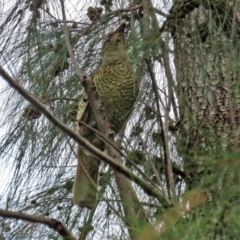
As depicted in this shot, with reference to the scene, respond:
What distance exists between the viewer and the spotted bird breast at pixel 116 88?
107 inches

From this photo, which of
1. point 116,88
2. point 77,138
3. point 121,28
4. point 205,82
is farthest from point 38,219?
point 116,88

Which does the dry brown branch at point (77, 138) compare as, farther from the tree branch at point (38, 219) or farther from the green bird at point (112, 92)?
the green bird at point (112, 92)

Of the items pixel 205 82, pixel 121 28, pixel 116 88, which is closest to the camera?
pixel 205 82

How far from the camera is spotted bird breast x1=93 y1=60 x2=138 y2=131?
2.72 meters

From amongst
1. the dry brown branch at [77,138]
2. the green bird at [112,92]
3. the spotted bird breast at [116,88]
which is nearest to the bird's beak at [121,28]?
the green bird at [112,92]

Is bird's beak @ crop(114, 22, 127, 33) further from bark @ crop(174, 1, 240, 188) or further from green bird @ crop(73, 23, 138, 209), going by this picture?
bark @ crop(174, 1, 240, 188)

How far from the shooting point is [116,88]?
2781mm

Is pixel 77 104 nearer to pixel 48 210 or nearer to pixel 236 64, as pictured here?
pixel 48 210

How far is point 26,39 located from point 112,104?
598 millimetres

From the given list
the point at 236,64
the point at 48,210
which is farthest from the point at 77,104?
the point at 236,64

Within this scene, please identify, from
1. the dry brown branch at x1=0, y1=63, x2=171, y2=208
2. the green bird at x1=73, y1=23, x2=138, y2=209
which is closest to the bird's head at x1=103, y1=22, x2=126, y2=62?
the green bird at x1=73, y1=23, x2=138, y2=209

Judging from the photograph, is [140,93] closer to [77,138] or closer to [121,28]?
[121,28]

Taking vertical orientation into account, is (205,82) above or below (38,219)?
above

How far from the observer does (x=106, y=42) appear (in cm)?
255
